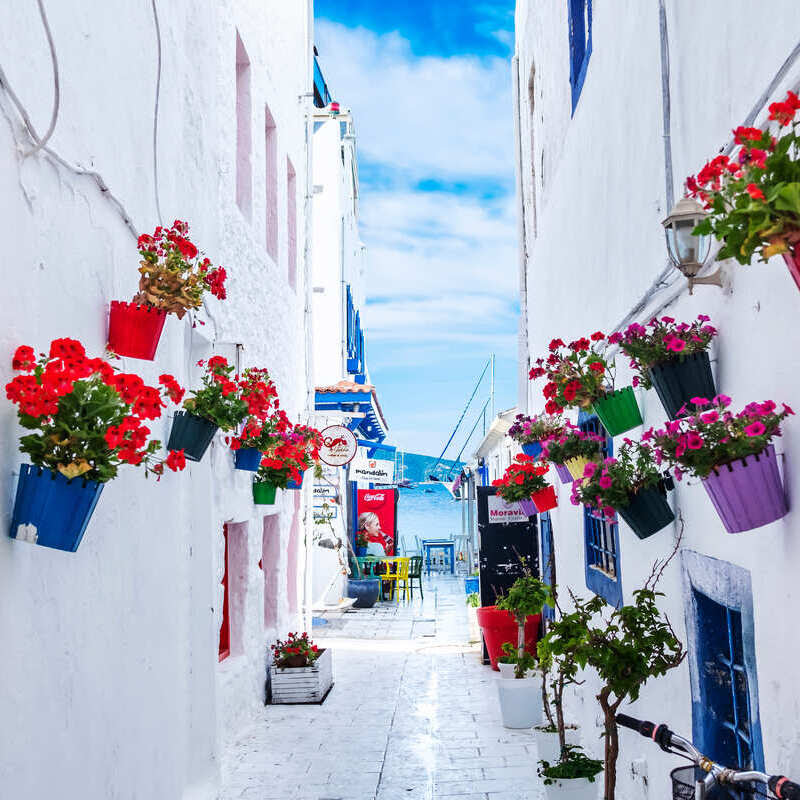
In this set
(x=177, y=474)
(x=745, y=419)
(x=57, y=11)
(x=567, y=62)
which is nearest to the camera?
(x=745, y=419)

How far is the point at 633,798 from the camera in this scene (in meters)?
5.36

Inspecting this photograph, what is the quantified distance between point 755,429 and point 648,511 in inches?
56.8

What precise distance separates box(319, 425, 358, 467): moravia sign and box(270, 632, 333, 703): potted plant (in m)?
3.90

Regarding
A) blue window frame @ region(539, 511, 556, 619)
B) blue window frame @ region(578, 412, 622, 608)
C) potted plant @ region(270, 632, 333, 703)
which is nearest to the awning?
blue window frame @ region(539, 511, 556, 619)

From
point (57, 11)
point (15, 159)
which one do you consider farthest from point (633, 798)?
point (57, 11)

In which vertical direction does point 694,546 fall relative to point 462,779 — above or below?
above

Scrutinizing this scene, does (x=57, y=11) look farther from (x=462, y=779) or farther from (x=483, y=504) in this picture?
(x=483, y=504)

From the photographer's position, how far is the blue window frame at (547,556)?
35.7 ft

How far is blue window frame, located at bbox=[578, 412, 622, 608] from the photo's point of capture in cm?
607

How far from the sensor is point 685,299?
401cm

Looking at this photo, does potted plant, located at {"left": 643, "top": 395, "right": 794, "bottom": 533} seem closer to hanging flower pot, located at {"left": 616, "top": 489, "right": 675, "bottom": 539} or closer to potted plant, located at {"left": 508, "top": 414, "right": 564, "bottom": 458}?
hanging flower pot, located at {"left": 616, "top": 489, "right": 675, "bottom": 539}

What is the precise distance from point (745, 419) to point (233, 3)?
8.00 metres

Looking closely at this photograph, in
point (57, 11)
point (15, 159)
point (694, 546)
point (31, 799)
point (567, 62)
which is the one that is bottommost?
point (31, 799)

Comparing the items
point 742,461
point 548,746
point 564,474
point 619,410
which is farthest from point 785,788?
point 548,746
